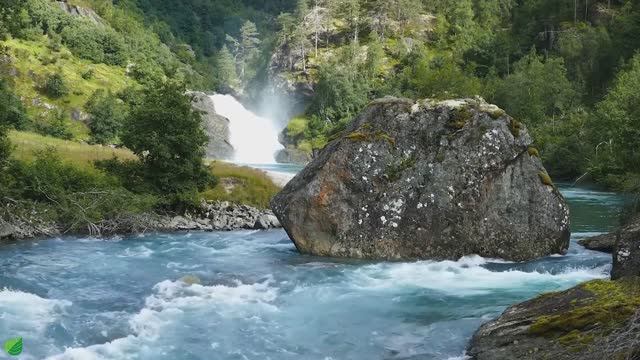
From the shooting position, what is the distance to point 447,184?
21.2 meters

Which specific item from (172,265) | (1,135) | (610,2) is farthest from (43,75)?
(610,2)

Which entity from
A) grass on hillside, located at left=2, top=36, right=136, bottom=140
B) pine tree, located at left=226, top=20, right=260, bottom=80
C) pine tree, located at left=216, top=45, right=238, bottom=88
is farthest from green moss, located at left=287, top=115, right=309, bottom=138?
pine tree, located at left=226, top=20, right=260, bottom=80

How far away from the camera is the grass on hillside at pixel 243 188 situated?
34562 mm

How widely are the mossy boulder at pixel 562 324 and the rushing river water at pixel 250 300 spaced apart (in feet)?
3.77

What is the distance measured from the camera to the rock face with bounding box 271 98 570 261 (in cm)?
2078

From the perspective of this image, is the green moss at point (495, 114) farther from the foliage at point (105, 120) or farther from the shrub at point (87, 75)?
the shrub at point (87, 75)

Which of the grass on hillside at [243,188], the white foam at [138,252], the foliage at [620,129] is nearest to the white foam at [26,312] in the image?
the white foam at [138,252]

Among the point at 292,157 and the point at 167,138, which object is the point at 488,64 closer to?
the point at 292,157

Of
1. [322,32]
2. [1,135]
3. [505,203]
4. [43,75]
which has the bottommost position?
[505,203]

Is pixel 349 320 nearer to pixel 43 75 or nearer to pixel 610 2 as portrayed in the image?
pixel 43 75

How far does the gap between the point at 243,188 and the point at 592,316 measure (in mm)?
27572

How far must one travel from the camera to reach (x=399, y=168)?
22094mm

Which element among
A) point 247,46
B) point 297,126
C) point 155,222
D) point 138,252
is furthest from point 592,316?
point 247,46

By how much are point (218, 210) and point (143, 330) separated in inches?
755
